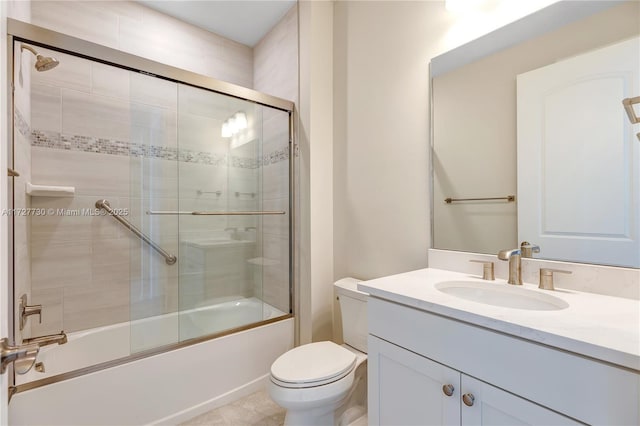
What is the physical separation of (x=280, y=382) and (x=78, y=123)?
196 cm

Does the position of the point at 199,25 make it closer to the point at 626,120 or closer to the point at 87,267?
the point at 87,267

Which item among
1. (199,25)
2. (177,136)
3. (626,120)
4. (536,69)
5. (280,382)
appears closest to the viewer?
(626,120)

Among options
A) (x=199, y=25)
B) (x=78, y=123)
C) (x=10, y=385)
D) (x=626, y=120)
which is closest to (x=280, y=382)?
(x=10, y=385)

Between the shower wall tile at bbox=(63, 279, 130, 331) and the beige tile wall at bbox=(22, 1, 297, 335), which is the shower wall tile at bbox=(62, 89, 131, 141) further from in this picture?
the shower wall tile at bbox=(63, 279, 130, 331)

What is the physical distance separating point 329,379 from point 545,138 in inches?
52.2

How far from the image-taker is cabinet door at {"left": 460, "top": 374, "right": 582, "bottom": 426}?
67cm

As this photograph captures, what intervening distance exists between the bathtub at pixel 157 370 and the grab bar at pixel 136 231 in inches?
13.7

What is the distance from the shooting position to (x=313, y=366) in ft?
4.35

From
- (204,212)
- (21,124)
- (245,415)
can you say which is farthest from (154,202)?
(245,415)

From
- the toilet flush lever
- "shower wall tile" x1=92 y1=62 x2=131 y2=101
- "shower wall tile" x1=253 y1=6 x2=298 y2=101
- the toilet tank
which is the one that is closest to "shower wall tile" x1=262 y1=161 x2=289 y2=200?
"shower wall tile" x1=253 y1=6 x2=298 y2=101

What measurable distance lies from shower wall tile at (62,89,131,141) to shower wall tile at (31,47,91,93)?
4 centimetres

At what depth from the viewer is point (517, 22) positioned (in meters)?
1.14

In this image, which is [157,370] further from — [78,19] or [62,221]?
[78,19]

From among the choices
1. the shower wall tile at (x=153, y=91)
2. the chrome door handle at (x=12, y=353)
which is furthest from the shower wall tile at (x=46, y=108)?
the chrome door handle at (x=12, y=353)
